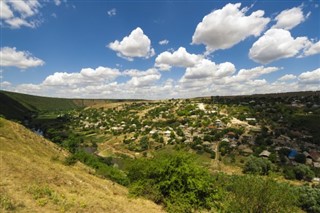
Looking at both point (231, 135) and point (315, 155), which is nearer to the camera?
point (315, 155)

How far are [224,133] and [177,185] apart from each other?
298 ft

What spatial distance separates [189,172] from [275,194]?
8205mm

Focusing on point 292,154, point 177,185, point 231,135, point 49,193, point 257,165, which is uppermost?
point 49,193

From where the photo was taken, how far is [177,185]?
25828mm

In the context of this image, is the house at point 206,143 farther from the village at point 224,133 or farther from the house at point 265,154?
the house at point 265,154

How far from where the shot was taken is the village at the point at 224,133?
290 ft

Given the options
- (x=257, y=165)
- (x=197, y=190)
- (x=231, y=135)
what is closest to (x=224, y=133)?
(x=231, y=135)

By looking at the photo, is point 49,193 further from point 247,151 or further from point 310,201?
point 247,151

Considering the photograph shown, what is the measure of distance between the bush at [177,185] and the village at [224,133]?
149ft

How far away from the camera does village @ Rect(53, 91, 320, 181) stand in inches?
3474

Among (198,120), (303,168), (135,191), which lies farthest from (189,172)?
(198,120)

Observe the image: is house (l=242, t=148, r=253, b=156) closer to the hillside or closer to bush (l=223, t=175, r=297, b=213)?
bush (l=223, t=175, r=297, b=213)

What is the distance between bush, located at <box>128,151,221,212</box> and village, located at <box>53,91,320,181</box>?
45312 mm

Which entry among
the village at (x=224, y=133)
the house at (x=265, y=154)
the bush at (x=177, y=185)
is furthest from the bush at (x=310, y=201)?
the bush at (x=177, y=185)
